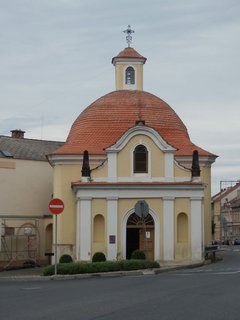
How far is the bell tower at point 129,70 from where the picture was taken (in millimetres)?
44750

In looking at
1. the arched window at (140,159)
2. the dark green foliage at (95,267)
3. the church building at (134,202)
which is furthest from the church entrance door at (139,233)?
the dark green foliage at (95,267)

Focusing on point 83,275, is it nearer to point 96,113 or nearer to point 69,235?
point 69,235

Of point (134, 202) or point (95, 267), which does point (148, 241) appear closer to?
point (134, 202)

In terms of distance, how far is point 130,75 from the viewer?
148ft

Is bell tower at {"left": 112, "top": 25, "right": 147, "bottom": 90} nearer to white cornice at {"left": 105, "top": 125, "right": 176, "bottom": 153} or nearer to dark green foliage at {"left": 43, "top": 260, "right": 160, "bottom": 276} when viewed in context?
white cornice at {"left": 105, "top": 125, "right": 176, "bottom": 153}

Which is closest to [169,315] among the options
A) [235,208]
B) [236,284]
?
[236,284]

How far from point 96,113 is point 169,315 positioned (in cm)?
2948

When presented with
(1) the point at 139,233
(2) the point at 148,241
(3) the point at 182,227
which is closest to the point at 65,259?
(1) the point at 139,233

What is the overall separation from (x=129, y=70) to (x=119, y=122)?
19.3 feet

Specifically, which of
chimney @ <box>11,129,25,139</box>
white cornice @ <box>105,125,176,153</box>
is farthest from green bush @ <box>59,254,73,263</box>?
chimney @ <box>11,129,25,139</box>

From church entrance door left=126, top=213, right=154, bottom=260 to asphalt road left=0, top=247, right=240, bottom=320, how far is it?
1452cm

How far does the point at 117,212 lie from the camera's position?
35.6 metres

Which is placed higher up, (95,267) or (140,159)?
(140,159)

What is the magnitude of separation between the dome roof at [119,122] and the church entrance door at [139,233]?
17.7 feet
